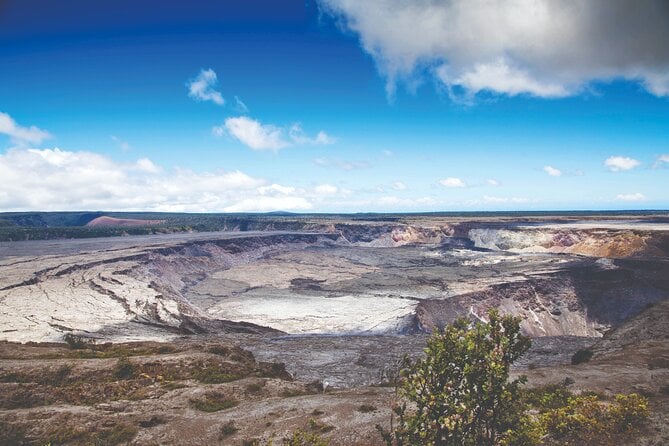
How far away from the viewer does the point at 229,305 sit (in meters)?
50.2

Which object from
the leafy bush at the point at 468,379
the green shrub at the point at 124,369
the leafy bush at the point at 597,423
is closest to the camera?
the leafy bush at the point at 468,379

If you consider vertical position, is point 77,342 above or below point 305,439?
below

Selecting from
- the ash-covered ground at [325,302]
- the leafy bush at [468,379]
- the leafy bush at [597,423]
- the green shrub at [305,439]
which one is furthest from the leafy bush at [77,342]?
the leafy bush at [597,423]

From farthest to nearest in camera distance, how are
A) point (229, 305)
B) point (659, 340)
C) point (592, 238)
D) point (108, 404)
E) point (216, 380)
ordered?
point (592, 238)
point (229, 305)
point (659, 340)
point (216, 380)
point (108, 404)

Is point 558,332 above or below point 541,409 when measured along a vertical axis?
below

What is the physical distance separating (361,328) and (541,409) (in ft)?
90.5

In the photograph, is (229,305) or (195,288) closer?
(229,305)

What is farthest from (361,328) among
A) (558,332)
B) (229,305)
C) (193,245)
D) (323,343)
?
(193,245)

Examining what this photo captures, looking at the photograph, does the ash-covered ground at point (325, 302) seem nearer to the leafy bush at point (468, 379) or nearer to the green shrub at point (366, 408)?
the green shrub at point (366, 408)

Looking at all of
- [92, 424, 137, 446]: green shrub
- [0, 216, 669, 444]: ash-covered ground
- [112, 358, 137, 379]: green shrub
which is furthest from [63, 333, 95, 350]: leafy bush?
[92, 424, 137, 446]: green shrub

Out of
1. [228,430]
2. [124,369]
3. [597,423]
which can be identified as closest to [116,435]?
[228,430]

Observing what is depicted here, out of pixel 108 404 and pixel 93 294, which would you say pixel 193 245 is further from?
pixel 108 404

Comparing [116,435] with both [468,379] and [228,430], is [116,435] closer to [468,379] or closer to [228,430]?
[228,430]

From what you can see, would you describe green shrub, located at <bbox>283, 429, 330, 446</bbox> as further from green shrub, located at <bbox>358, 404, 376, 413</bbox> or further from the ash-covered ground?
green shrub, located at <bbox>358, 404, 376, 413</bbox>
